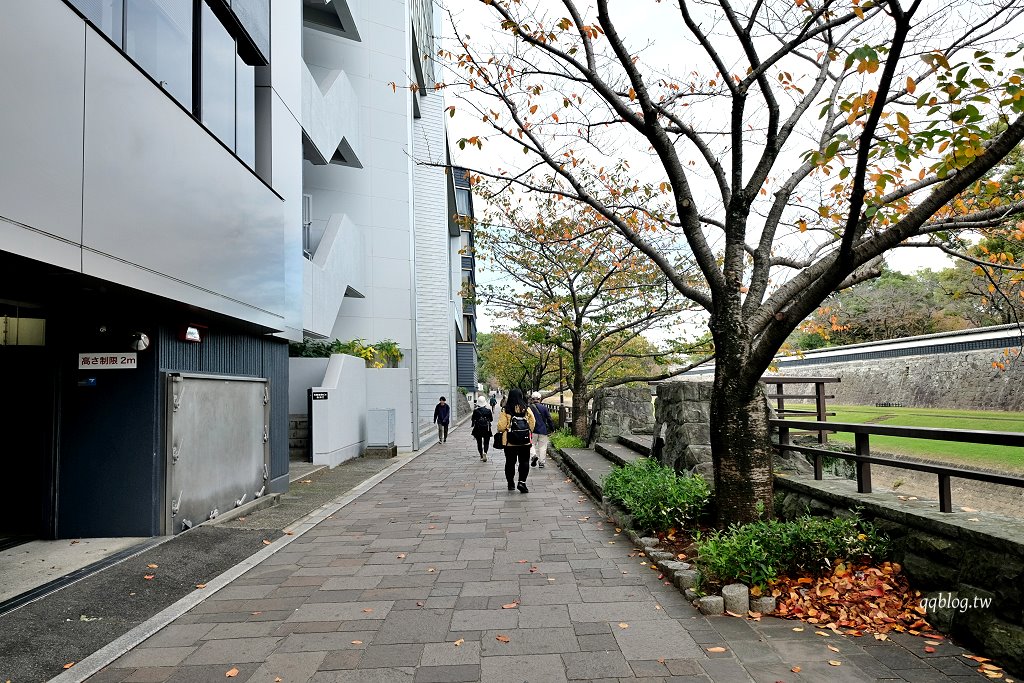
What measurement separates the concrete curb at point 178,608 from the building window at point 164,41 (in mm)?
4973

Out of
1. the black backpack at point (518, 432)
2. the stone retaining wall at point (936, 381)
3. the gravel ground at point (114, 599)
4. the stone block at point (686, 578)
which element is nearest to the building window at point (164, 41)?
the gravel ground at point (114, 599)

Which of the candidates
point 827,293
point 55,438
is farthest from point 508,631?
point 55,438

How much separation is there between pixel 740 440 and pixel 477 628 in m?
2.91

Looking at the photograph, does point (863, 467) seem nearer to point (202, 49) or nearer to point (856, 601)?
point (856, 601)

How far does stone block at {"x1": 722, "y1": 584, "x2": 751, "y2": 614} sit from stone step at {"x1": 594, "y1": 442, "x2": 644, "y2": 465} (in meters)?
6.65

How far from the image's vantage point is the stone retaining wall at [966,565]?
3.80m

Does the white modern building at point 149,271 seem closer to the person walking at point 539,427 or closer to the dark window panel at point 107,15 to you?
the dark window panel at point 107,15

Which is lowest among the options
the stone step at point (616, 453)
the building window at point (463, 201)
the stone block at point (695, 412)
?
the stone step at point (616, 453)

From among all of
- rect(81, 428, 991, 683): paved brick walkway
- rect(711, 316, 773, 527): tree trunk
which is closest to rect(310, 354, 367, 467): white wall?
rect(81, 428, 991, 683): paved brick walkway

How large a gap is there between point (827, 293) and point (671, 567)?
2636 mm

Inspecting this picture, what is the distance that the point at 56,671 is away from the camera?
4.11 m

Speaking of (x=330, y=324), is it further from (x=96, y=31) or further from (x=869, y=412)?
(x=869, y=412)

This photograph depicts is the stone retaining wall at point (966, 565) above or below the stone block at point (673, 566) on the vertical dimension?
above

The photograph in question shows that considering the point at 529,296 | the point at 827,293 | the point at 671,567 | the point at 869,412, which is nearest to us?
the point at 827,293
